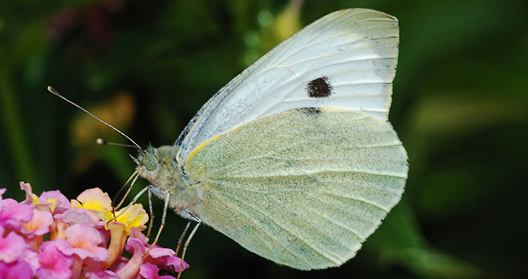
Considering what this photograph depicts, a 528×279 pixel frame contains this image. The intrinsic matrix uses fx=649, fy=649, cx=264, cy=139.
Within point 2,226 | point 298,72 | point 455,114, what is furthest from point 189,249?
point 455,114

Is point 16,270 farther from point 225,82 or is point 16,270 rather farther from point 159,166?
point 225,82

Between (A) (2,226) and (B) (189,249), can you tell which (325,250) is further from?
(A) (2,226)

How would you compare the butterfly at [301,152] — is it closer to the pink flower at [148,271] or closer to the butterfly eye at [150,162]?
the butterfly eye at [150,162]

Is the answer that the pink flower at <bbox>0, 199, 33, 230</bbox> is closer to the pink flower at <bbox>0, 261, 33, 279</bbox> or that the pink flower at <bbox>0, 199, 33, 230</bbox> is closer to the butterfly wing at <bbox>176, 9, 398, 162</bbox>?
the pink flower at <bbox>0, 261, 33, 279</bbox>

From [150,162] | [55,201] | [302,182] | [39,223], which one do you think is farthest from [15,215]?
[302,182]

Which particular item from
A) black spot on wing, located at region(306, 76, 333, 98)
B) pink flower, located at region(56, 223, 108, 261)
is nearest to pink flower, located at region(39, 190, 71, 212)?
pink flower, located at region(56, 223, 108, 261)

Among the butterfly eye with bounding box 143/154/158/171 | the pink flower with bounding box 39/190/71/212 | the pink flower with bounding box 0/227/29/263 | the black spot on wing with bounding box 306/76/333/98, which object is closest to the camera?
the pink flower with bounding box 0/227/29/263
